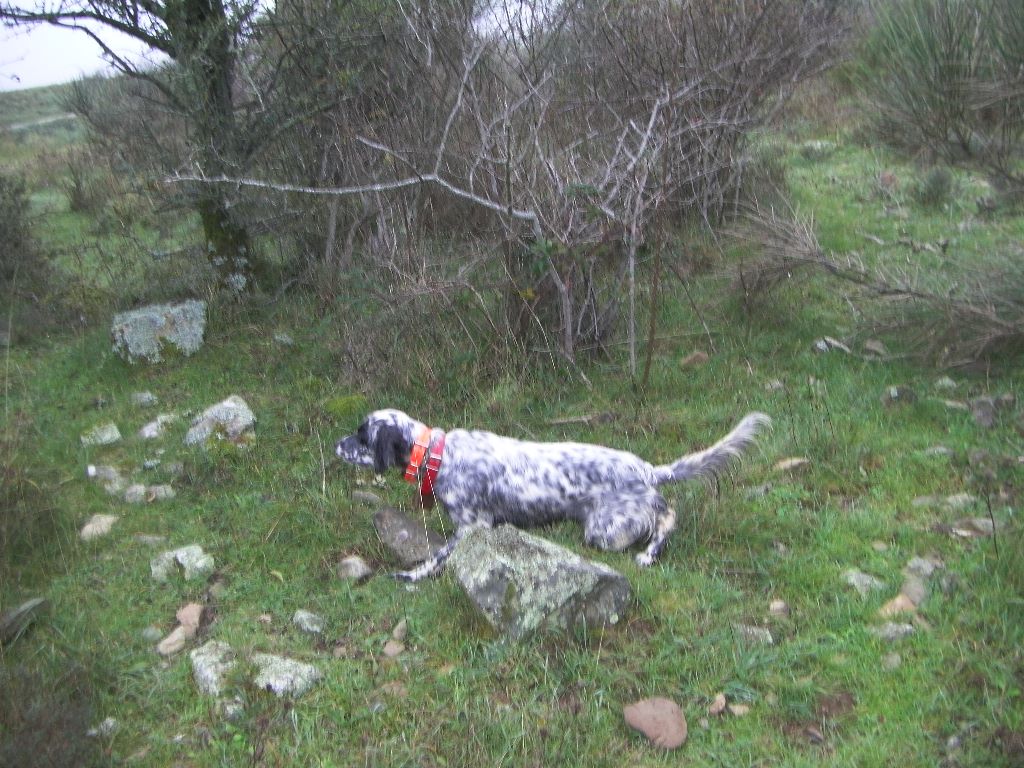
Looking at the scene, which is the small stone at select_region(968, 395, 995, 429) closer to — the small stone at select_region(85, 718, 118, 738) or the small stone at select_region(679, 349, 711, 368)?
the small stone at select_region(679, 349, 711, 368)

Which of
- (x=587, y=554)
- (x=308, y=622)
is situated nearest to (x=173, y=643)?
(x=308, y=622)

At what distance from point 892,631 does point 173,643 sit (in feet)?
9.69

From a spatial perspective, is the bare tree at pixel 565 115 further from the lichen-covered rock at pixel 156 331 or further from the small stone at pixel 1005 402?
the small stone at pixel 1005 402

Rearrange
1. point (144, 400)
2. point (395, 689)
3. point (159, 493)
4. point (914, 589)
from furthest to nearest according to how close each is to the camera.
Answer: point (144, 400) → point (159, 493) → point (914, 589) → point (395, 689)

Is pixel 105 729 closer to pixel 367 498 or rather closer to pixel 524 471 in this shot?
pixel 367 498

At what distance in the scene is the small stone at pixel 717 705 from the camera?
10.9ft

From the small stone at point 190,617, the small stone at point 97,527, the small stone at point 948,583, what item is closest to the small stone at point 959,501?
the small stone at point 948,583

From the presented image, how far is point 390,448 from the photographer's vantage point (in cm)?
480

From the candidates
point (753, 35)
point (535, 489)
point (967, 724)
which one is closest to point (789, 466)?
point (535, 489)

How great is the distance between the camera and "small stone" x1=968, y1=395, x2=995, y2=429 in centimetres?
536

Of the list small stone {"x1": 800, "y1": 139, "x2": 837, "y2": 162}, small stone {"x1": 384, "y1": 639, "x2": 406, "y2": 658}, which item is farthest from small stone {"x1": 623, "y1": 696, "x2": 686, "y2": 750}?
small stone {"x1": 800, "y1": 139, "x2": 837, "y2": 162}

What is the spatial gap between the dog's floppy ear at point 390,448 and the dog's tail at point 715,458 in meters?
1.30

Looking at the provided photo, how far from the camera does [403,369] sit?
654cm

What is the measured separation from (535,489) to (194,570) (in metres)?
1.73
